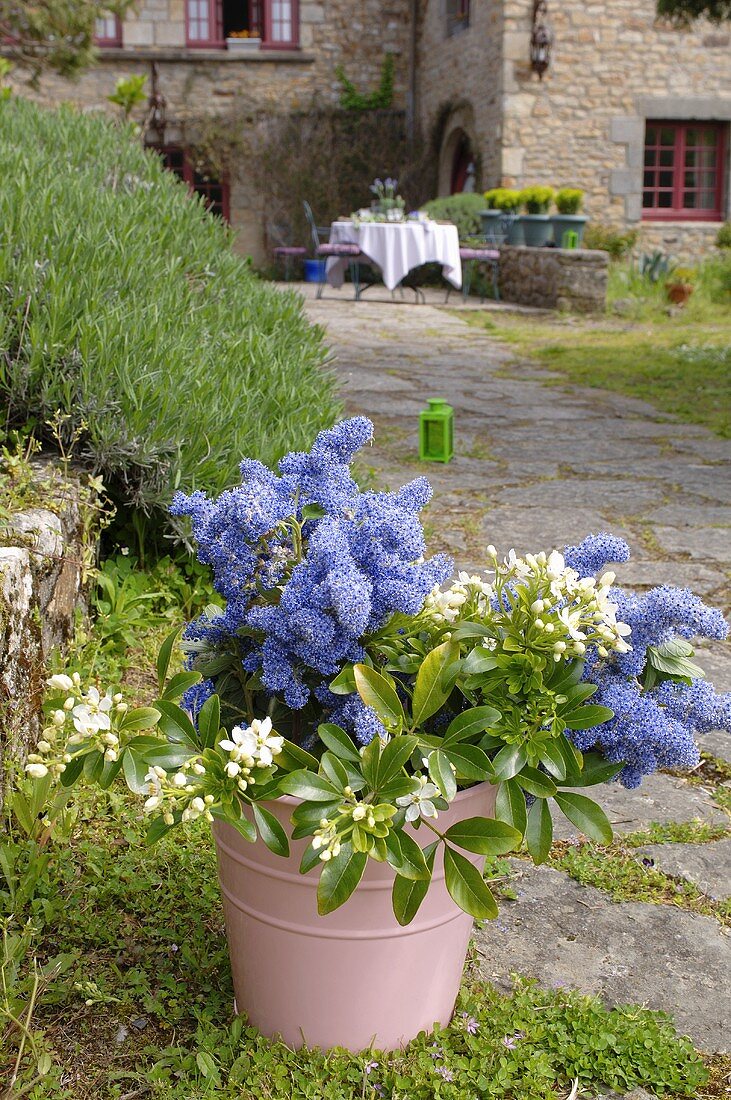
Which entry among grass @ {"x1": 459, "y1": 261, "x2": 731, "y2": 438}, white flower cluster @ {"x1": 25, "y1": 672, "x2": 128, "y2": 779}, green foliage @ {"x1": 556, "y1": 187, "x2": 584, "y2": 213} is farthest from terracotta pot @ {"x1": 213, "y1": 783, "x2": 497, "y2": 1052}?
green foliage @ {"x1": 556, "y1": 187, "x2": 584, "y2": 213}

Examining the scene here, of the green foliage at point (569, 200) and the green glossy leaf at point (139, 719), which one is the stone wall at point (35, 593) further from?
the green foliage at point (569, 200)

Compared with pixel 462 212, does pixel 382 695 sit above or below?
below

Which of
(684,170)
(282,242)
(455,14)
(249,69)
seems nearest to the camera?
(684,170)

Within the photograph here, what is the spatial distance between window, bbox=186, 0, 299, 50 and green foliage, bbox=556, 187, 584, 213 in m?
6.24

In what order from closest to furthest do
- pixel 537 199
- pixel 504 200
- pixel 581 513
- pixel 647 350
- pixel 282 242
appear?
1. pixel 581 513
2. pixel 647 350
3. pixel 537 199
4. pixel 504 200
5. pixel 282 242

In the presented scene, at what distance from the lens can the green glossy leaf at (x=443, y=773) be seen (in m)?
1.34

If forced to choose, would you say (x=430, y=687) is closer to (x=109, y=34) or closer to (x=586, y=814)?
(x=586, y=814)

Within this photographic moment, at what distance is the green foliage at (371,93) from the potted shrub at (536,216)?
4669mm

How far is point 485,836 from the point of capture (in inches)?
54.3

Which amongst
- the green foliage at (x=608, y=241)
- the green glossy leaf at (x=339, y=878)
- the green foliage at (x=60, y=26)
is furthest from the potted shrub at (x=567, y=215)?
the green glossy leaf at (x=339, y=878)

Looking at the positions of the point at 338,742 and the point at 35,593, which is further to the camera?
the point at 35,593

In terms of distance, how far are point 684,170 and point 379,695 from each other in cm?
1485

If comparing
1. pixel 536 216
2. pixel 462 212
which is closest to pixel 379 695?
pixel 536 216

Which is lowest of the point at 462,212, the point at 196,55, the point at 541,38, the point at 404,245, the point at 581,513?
the point at 581,513
